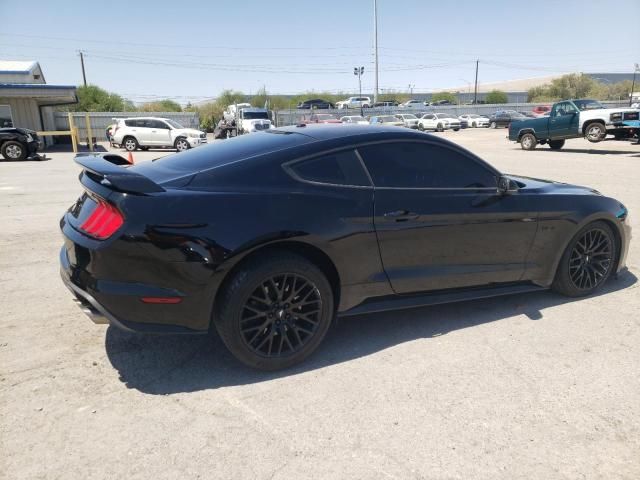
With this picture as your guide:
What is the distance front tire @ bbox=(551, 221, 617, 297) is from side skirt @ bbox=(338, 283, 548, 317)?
1.22 feet

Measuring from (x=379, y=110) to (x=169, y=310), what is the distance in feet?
175

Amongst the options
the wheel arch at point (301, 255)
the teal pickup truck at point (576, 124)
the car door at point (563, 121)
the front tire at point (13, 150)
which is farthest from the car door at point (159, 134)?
the wheel arch at point (301, 255)

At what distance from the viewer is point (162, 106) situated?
6781 cm

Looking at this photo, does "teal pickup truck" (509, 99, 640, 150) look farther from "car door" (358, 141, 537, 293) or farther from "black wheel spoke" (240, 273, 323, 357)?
"black wheel spoke" (240, 273, 323, 357)

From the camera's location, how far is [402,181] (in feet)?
11.8

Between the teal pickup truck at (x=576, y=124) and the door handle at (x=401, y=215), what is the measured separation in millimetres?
17361

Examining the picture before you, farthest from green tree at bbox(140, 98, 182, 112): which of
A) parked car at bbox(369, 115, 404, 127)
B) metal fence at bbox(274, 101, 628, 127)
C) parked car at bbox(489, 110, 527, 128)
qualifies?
parked car at bbox(489, 110, 527, 128)

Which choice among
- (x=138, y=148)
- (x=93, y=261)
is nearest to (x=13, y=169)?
(x=138, y=148)

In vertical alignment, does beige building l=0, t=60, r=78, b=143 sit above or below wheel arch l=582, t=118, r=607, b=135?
above

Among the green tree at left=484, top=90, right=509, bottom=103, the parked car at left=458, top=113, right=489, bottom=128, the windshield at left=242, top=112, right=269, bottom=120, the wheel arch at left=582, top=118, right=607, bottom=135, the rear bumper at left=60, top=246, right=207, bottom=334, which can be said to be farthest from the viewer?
the green tree at left=484, top=90, right=509, bottom=103

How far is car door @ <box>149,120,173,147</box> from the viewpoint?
23641 mm

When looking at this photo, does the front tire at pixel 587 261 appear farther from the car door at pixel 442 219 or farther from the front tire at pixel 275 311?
the front tire at pixel 275 311

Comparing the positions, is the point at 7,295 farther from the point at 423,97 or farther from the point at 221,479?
the point at 423,97

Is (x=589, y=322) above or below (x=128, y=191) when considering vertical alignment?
below
